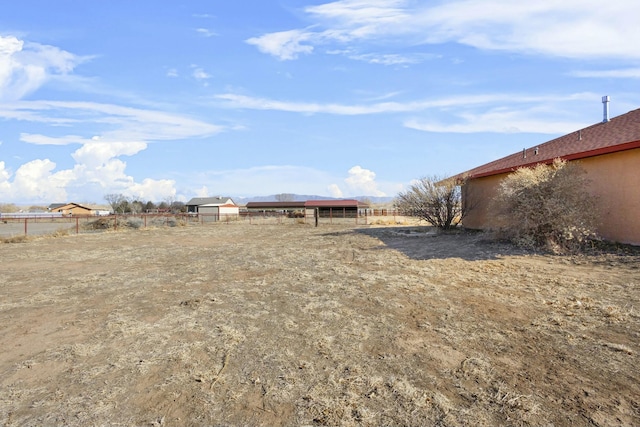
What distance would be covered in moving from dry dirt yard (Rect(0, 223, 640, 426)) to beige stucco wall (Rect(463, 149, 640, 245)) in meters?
2.20

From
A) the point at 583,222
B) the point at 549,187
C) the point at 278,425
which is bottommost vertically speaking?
the point at 278,425

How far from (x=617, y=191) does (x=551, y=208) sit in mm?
2188

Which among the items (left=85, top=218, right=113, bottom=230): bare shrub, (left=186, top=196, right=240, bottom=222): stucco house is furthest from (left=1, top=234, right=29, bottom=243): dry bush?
(left=186, top=196, right=240, bottom=222): stucco house

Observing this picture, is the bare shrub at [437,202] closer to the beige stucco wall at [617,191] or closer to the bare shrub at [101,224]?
the beige stucco wall at [617,191]

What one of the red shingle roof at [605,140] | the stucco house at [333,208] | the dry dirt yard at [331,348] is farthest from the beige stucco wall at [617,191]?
the stucco house at [333,208]

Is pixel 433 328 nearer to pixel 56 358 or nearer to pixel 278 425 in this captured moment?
pixel 278 425

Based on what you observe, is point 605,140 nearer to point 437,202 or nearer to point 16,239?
point 437,202

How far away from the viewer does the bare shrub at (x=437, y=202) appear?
2039cm

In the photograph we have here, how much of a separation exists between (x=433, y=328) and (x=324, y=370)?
1892mm

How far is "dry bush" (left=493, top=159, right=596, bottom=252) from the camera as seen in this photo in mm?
10711

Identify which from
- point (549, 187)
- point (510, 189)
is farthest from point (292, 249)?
point (549, 187)

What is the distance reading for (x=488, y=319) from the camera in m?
5.36

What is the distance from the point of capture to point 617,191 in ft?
36.6

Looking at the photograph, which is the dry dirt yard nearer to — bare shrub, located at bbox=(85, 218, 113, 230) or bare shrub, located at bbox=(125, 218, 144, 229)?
bare shrub, located at bbox=(125, 218, 144, 229)
